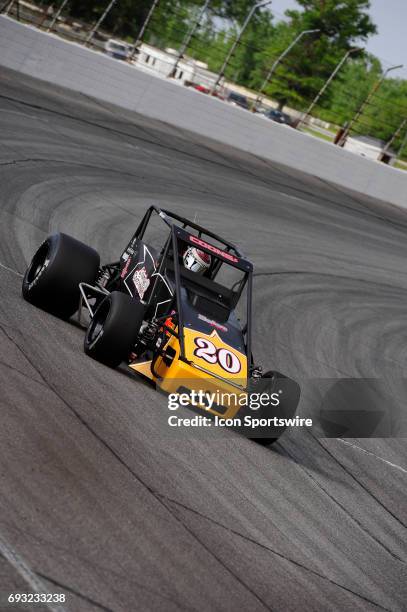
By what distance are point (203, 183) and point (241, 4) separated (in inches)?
833

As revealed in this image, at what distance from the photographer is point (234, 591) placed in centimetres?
553

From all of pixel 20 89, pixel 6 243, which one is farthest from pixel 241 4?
pixel 6 243

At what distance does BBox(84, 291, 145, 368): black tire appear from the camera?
8.07 m

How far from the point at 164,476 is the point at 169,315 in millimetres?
2262

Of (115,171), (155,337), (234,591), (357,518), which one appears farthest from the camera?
(115,171)

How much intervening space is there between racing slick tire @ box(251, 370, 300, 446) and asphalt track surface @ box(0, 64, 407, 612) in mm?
147

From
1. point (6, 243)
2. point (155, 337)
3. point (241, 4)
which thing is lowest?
point (6, 243)

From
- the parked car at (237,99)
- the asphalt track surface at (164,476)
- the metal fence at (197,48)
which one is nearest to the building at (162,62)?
the metal fence at (197,48)

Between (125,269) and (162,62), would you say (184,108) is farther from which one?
(125,269)

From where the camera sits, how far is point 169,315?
28.4 feet

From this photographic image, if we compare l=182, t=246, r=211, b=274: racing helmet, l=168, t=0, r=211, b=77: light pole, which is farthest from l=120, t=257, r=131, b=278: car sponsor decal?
l=168, t=0, r=211, b=77: light pole

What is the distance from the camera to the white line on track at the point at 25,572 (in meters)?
4.61

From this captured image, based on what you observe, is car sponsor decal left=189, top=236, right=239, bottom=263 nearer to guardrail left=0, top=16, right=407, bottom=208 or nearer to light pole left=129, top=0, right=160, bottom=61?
guardrail left=0, top=16, right=407, bottom=208

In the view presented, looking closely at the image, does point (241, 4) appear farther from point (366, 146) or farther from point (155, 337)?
point (155, 337)
